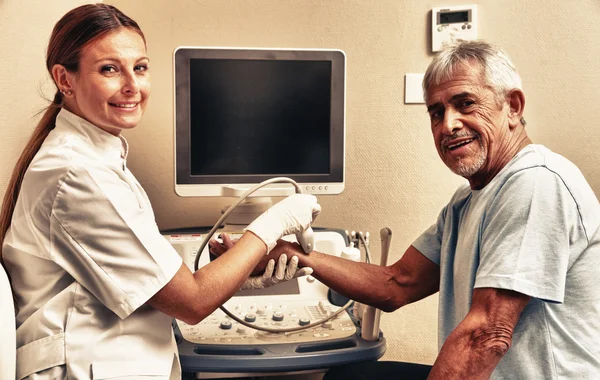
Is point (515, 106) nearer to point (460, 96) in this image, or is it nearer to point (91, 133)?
point (460, 96)

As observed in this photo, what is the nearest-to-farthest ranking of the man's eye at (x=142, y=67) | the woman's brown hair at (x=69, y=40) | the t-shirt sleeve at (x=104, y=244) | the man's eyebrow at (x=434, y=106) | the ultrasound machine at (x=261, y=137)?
the t-shirt sleeve at (x=104, y=244), the woman's brown hair at (x=69, y=40), the man's eye at (x=142, y=67), the man's eyebrow at (x=434, y=106), the ultrasound machine at (x=261, y=137)

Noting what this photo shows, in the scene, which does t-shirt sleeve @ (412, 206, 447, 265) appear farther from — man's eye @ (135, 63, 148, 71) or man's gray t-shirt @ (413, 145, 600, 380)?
man's eye @ (135, 63, 148, 71)

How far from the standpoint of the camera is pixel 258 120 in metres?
1.79

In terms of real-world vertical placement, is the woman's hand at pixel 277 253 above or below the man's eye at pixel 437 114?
below

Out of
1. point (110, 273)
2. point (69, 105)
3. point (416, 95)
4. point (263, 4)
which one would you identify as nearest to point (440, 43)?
point (416, 95)

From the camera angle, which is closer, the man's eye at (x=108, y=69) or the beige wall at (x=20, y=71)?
the man's eye at (x=108, y=69)

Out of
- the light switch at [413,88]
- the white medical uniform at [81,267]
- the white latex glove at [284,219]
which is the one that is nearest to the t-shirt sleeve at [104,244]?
the white medical uniform at [81,267]

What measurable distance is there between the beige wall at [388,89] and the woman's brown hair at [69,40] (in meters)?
0.80

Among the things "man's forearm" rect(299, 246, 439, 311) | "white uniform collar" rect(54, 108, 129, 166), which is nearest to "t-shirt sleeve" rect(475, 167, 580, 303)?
"man's forearm" rect(299, 246, 439, 311)

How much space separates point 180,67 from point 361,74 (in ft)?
2.20

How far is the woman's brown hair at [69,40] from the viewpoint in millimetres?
1216

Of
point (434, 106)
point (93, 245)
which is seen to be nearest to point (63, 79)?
point (93, 245)

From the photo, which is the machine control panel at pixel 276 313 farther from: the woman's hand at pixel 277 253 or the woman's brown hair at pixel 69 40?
the woman's brown hair at pixel 69 40

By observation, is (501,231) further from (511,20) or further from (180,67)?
(511,20)
